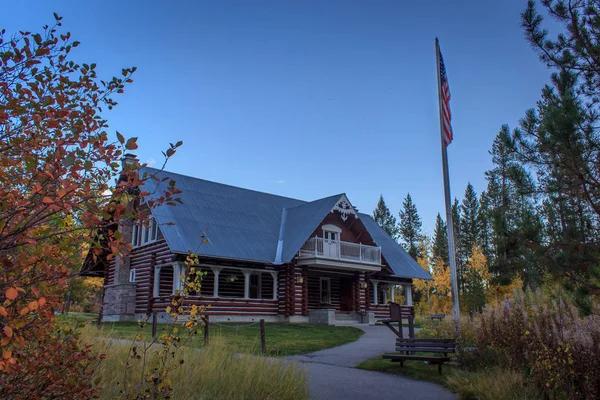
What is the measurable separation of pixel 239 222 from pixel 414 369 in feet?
59.7

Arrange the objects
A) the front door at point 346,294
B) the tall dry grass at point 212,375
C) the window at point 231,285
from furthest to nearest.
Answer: the front door at point 346,294
the window at point 231,285
the tall dry grass at point 212,375

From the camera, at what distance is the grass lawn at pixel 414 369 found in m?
10.7

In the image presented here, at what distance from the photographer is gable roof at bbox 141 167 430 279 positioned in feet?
79.8

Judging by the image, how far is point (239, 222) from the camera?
28.5m

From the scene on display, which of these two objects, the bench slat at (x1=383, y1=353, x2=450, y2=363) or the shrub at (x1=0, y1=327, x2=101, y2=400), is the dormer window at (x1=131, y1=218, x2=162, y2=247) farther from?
the shrub at (x1=0, y1=327, x2=101, y2=400)

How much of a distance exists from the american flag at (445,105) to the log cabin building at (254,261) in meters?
12.1

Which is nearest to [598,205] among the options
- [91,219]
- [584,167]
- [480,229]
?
[584,167]

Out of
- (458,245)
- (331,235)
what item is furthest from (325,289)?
(458,245)

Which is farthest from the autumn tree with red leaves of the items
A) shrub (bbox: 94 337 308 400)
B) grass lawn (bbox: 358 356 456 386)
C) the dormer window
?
the dormer window

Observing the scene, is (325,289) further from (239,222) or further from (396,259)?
(239,222)

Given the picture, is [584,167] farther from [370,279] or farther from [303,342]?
[370,279]

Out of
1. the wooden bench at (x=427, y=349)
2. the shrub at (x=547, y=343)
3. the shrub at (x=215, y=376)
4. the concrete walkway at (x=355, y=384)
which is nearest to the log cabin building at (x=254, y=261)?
the concrete walkway at (x=355, y=384)

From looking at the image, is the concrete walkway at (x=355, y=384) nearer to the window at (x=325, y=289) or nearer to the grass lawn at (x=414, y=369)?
the grass lawn at (x=414, y=369)

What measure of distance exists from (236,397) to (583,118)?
683 centimetres
